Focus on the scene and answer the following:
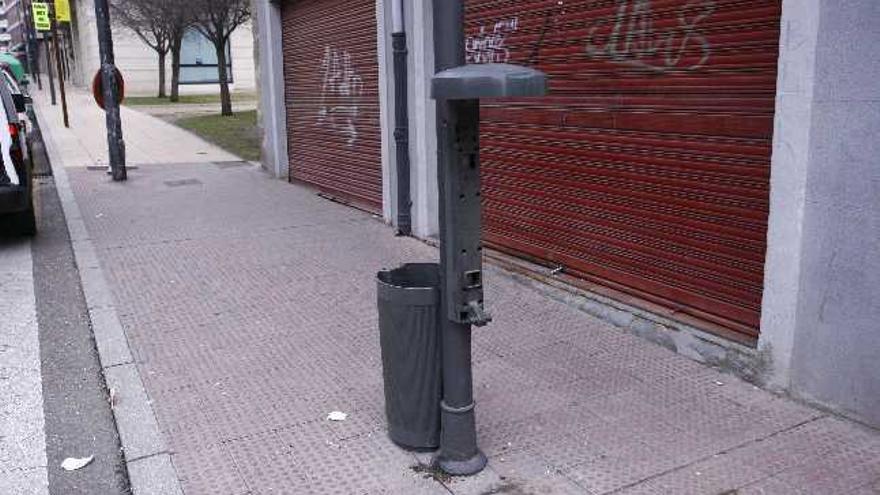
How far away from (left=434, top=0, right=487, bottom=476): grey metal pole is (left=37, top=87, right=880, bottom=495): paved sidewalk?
0.24 m

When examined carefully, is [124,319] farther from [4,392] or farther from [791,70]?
[791,70]

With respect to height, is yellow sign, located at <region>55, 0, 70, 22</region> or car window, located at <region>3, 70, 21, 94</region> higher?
yellow sign, located at <region>55, 0, 70, 22</region>

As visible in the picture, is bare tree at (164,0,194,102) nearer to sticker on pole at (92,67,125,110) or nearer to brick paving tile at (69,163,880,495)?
sticker on pole at (92,67,125,110)

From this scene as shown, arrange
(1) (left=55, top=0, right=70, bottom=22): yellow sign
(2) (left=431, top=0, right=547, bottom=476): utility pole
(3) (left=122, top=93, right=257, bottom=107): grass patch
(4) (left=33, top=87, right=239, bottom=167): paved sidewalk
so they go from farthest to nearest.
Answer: (3) (left=122, top=93, right=257, bottom=107): grass patch, (1) (left=55, top=0, right=70, bottom=22): yellow sign, (4) (left=33, top=87, right=239, bottom=167): paved sidewalk, (2) (left=431, top=0, right=547, bottom=476): utility pole

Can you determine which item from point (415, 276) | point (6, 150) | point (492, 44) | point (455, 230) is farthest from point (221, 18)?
point (455, 230)

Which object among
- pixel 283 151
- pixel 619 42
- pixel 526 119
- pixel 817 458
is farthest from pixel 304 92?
pixel 817 458

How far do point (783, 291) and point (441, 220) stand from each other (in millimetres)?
2047

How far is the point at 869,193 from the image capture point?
3902 mm

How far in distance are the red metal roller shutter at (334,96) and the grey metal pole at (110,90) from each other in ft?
9.11

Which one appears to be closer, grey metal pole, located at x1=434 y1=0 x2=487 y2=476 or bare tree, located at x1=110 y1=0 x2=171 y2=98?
grey metal pole, located at x1=434 y1=0 x2=487 y2=476

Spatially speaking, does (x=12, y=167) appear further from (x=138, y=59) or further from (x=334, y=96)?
(x=138, y=59)

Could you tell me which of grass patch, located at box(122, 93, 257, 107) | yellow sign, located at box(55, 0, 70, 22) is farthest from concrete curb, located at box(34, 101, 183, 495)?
grass patch, located at box(122, 93, 257, 107)

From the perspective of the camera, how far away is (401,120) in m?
8.41

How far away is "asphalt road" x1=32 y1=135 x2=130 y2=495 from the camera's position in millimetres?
3867
